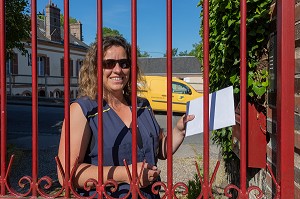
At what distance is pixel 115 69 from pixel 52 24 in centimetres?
3049

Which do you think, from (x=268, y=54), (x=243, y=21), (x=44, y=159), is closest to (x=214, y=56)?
(x=268, y=54)

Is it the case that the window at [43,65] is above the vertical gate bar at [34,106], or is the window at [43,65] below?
above

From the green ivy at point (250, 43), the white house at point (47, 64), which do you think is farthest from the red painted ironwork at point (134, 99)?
the white house at point (47, 64)

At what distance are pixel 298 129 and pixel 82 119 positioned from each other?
37.9 inches

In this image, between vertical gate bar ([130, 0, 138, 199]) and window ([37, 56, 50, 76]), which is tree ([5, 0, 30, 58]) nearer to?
vertical gate bar ([130, 0, 138, 199])

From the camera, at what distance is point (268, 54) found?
215 centimetres

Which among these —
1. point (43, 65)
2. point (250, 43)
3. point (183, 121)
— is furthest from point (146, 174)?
point (43, 65)

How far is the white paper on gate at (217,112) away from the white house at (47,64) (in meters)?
20.9

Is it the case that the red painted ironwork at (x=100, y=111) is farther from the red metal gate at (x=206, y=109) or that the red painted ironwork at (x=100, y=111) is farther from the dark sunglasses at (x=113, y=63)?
the dark sunglasses at (x=113, y=63)

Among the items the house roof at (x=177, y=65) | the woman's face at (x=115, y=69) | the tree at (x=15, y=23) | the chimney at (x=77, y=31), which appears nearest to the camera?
the woman's face at (x=115, y=69)

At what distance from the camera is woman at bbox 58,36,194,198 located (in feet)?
5.44

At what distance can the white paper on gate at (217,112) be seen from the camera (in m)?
1.50

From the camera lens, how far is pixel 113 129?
178 centimetres

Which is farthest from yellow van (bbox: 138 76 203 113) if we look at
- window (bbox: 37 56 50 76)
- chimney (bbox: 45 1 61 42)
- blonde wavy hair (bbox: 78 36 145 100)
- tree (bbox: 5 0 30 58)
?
chimney (bbox: 45 1 61 42)
